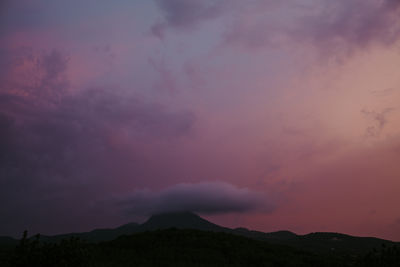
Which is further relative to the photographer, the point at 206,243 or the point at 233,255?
the point at 206,243

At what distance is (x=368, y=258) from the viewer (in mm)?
46656

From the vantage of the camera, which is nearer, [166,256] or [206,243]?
[166,256]

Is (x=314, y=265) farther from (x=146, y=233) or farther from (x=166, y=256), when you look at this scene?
(x=146, y=233)

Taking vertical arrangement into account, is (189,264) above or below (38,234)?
below

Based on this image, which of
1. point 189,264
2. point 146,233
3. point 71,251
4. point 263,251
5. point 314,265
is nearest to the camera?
point 71,251

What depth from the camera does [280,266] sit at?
77688 mm

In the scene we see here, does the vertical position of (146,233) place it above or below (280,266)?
above

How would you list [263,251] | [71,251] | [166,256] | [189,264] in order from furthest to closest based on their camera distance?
[263,251] → [166,256] → [189,264] → [71,251]

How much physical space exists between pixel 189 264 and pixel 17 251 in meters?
45.7

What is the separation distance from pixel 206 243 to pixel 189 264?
1817 cm

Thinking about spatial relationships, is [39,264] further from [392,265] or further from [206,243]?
[206,243]

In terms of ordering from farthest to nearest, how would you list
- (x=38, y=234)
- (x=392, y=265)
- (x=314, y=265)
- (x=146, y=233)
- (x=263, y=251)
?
(x=146, y=233), (x=263, y=251), (x=314, y=265), (x=392, y=265), (x=38, y=234)

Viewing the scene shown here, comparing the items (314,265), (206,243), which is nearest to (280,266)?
(314,265)

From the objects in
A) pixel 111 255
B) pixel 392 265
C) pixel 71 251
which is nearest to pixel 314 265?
pixel 392 265
